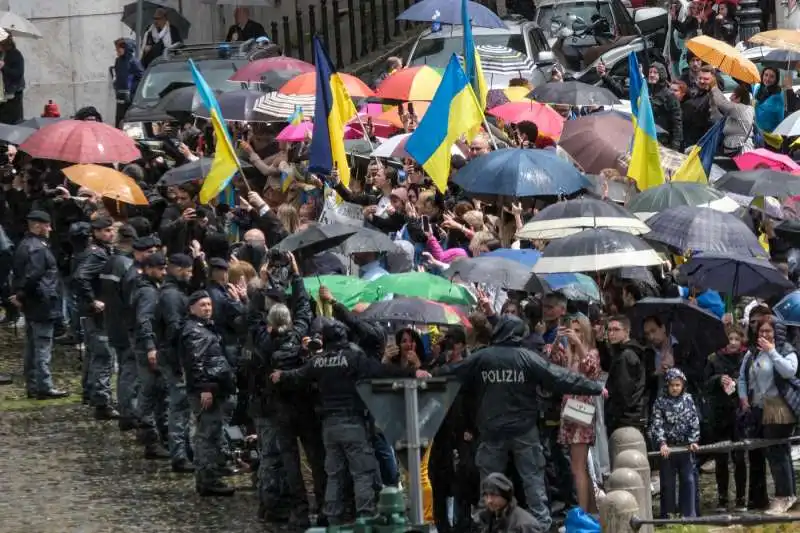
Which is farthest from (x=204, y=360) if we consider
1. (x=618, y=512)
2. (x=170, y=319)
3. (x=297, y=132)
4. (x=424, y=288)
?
(x=297, y=132)

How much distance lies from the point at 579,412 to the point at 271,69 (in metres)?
10.7

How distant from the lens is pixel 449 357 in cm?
1639

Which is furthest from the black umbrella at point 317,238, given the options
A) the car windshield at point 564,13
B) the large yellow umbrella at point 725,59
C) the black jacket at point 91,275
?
the car windshield at point 564,13

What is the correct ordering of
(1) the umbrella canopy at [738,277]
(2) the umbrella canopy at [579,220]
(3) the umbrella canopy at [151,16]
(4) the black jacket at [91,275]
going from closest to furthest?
(1) the umbrella canopy at [738,277]
(2) the umbrella canopy at [579,220]
(4) the black jacket at [91,275]
(3) the umbrella canopy at [151,16]

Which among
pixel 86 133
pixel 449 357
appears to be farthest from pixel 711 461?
pixel 86 133

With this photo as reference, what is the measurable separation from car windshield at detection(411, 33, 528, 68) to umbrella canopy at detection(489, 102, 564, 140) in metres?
5.86

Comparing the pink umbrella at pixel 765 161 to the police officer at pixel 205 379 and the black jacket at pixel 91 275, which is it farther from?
the police officer at pixel 205 379

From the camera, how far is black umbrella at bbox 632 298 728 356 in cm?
1694

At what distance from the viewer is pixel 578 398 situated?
53.1 ft

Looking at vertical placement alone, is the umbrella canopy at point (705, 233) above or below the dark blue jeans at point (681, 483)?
above

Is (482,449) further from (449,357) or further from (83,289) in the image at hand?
(83,289)

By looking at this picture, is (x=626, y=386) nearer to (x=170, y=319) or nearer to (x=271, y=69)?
(x=170, y=319)

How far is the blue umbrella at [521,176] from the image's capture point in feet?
62.4

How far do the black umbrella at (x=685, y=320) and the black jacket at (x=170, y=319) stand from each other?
11.9 ft
